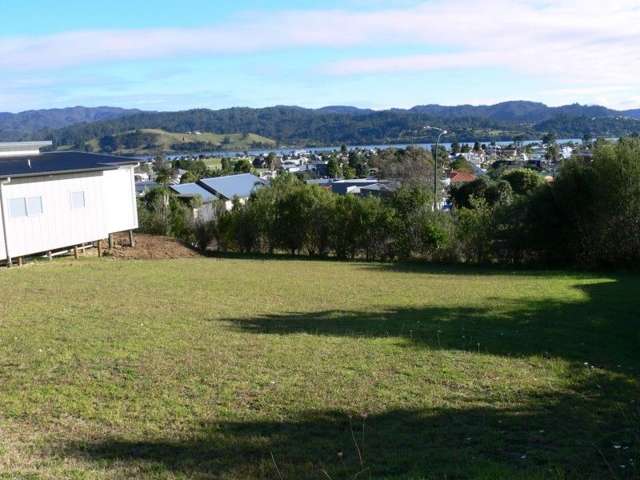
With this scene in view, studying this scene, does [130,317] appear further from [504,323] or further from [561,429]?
[561,429]

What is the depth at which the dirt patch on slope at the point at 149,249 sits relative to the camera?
26.0 meters

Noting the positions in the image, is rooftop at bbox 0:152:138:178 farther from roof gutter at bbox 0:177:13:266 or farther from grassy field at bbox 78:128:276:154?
grassy field at bbox 78:128:276:154

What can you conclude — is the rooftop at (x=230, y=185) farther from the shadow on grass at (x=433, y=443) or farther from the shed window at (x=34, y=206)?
Result: the shadow on grass at (x=433, y=443)

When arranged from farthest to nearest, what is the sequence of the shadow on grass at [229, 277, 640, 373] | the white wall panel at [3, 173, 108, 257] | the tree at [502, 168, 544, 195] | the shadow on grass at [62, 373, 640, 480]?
the tree at [502, 168, 544, 195], the white wall panel at [3, 173, 108, 257], the shadow on grass at [229, 277, 640, 373], the shadow on grass at [62, 373, 640, 480]

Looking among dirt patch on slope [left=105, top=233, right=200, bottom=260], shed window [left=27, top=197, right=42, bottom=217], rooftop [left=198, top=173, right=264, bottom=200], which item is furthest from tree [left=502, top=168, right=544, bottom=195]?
shed window [left=27, top=197, right=42, bottom=217]

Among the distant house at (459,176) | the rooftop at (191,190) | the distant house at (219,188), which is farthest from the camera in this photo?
the distant house at (459,176)

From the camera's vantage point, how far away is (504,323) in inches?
477

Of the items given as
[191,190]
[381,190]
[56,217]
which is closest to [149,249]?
[56,217]

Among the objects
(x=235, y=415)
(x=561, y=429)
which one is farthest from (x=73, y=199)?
(x=561, y=429)

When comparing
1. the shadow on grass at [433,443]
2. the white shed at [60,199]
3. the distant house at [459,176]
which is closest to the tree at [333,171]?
the distant house at [459,176]

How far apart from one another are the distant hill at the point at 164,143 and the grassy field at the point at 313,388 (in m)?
134

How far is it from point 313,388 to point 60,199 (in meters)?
18.1

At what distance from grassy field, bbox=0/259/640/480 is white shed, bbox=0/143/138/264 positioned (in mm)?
6472

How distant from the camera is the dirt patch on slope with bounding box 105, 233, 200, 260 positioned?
85.1ft
